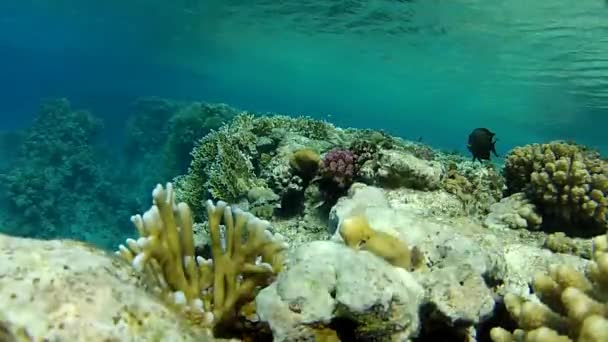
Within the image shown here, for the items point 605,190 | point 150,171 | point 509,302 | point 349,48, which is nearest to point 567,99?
point 349,48

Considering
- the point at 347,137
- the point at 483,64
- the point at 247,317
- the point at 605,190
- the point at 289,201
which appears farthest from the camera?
the point at 483,64

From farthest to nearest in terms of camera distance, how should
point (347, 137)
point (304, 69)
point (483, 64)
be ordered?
point (304, 69) < point (483, 64) < point (347, 137)

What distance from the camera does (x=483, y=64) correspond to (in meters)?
36.8

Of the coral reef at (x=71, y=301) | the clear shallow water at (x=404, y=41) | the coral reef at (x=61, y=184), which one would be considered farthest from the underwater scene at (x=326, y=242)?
the clear shallow water at (x=404, y=41)

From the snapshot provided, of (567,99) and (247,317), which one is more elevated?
(247,317)

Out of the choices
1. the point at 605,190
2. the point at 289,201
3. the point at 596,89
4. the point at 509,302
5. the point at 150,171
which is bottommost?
the point at 150,171

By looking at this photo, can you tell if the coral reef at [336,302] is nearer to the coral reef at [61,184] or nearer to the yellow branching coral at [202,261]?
the yellow branching coral at [202,261]

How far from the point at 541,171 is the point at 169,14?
1568 inches

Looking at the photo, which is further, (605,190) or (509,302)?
(605,190)

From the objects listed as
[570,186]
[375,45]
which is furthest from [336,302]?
[375,45]

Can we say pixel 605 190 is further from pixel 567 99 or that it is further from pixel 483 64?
pixel 567 99

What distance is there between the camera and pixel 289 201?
753 cm

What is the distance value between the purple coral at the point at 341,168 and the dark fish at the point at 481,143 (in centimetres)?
323

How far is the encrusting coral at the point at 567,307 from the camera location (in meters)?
2.32
